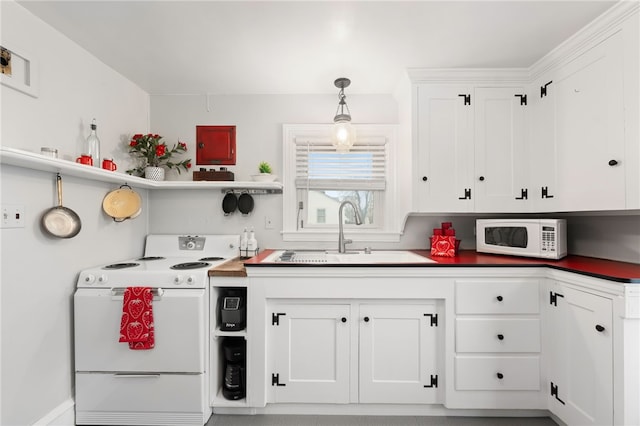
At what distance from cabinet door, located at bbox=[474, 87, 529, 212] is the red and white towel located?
7.49 ft

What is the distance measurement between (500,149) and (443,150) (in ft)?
1.35

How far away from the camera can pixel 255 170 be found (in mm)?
2637

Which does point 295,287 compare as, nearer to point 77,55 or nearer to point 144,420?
point 144,420

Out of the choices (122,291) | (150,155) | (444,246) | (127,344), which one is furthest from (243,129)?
(444,246)

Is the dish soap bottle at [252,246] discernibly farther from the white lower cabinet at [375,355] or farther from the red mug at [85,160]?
the red mug at [85,160]

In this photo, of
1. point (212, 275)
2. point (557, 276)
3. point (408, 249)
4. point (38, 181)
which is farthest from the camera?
point (408, 249)

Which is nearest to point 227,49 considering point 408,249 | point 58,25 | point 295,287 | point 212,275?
point 58,25

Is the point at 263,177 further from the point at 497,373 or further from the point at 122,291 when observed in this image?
the point at 497,373

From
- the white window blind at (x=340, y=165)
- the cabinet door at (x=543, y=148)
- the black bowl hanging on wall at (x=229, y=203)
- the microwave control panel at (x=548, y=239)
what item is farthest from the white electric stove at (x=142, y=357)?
the cabinet door at (x=543, y=148)

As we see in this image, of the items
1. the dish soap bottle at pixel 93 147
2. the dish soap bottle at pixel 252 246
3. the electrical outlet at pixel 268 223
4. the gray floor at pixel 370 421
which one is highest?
the dish soap bottle at pixel 93 147

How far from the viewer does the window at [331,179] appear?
2605 mm

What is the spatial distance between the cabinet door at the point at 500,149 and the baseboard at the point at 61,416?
2912 millimetres

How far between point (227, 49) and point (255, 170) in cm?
97

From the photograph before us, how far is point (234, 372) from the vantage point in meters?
1.91
